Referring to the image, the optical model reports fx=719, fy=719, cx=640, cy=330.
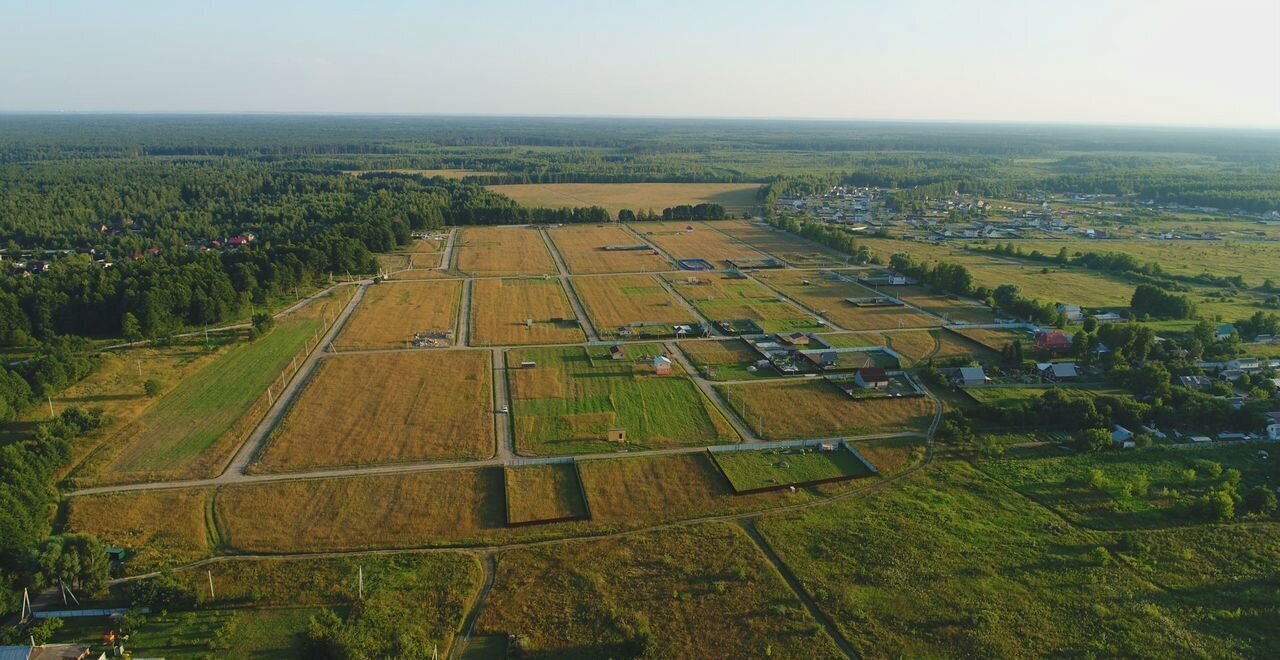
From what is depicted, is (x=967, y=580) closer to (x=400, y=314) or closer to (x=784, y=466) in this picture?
(x=784, y=466)

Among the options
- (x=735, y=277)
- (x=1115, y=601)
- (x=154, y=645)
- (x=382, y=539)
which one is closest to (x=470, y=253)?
(x=735, y=277)

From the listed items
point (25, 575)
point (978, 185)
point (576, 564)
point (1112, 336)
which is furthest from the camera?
point (978, 185)

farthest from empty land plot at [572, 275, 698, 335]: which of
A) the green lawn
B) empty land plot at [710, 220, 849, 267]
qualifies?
the green lawn

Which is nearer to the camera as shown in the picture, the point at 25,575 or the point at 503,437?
the point at 25,575

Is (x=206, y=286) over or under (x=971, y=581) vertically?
over

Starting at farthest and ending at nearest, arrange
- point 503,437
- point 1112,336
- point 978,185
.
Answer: point 978,185, point 1112,336, point 503,437

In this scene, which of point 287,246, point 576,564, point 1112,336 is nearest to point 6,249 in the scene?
point 287,246

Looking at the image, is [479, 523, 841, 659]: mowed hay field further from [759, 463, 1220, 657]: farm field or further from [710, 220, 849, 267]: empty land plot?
[710, 220, 849, 267]: empty land plot

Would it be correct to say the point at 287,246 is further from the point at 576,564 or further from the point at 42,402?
the point at 576,564

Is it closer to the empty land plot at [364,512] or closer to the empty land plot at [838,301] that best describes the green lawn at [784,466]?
the empty land plot at [364,512]
